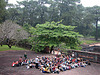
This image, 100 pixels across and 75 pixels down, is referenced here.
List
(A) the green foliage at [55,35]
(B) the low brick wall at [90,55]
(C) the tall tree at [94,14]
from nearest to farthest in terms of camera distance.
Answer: (B) the low brick wall at [90,55], (A) the green foliage at [55,35], (C) the tall tree at [94,14]

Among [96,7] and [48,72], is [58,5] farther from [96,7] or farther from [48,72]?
[48,72]

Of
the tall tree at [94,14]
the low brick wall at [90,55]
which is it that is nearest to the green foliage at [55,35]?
the low brick wall at [90,55]

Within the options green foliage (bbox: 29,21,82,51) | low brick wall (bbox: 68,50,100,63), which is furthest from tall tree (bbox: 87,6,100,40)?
low brick wall (bbox: 68,50,100,63)

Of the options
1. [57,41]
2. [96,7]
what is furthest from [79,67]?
[96,7]

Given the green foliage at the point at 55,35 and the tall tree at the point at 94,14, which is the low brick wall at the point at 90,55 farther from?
the tall tree at the point at 94,14

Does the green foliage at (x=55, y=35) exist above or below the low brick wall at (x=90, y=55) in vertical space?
above

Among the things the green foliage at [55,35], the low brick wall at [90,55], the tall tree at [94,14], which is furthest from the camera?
the tall tree at [94,14]

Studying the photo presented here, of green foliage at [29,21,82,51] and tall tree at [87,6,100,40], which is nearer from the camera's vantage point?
Result: green foliage at [29,21,82,51]

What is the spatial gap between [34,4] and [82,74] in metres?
43.8

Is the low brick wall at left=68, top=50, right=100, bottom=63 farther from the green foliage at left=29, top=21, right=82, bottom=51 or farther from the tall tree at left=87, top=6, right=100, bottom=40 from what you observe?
the tall tree at left=87, top=6, right=100, bottom=40

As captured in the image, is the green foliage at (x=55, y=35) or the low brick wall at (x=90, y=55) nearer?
the low brick wall at (x=90, y=55)

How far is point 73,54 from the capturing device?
17.0 metres

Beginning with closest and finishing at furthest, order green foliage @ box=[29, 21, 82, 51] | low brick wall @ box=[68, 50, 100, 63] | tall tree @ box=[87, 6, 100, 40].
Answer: low brick wall @ box=[68, 50, 100, 63] < green foliage @ box=[29, 21, 82, 51] < tall tree @ box=[87, 6, 100, 40]

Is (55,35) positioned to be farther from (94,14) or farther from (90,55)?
(94,14)
